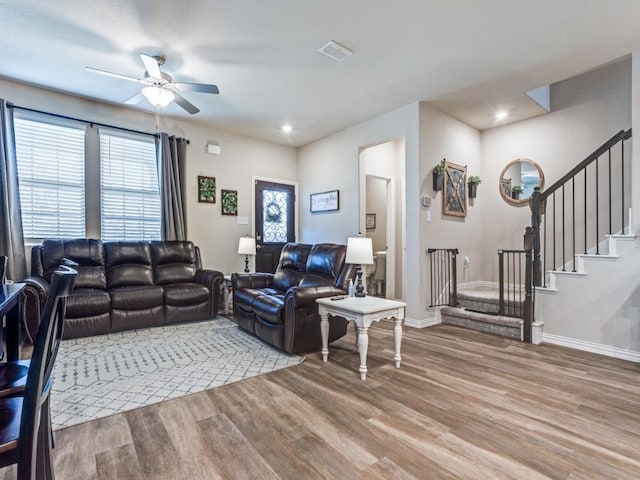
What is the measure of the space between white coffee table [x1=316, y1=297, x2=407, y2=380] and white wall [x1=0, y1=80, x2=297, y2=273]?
10.2 feet

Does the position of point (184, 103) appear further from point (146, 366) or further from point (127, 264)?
point (146, 366)

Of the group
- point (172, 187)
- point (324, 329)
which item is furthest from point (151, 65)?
point (324, 329)

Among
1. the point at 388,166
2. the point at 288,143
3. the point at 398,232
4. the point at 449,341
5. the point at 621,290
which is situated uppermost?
the point at 288,143

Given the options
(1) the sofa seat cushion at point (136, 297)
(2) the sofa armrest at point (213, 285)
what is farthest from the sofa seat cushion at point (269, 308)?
(1) the sofa seat cushion at point (136, 297)

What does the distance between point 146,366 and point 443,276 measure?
12.4 ft

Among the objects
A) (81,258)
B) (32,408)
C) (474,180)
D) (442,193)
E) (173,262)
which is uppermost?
(474,180)

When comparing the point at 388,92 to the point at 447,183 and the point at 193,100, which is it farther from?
the point at 193,100

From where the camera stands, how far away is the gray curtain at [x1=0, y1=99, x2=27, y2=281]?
3.74 m

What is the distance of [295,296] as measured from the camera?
3045 millimetres

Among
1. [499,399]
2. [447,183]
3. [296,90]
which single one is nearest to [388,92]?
[296,90]

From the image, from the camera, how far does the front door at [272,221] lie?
6039mm

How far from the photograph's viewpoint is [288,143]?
630 cm

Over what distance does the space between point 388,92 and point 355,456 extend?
3855 mm

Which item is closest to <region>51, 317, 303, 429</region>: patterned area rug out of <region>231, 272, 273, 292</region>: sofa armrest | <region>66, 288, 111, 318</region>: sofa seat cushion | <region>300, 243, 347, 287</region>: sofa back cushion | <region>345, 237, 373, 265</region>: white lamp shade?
<region>66, 288, 111, 318</region>: sofa seat cushion
